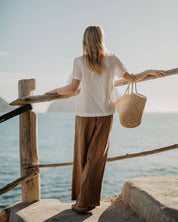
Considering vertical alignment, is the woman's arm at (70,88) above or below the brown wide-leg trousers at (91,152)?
above

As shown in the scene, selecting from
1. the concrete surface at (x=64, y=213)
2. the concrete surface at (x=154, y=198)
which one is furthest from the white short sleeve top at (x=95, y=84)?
the concrete surface at (x=64, y=213)

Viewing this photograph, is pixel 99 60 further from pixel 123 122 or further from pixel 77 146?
pixel 77 146

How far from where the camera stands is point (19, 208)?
306 centimetres

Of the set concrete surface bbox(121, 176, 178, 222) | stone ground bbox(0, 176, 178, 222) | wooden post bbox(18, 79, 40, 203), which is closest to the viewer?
concrete surface bbox(121, 176, 178, 222)

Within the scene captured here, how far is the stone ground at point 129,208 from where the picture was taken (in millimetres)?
2353

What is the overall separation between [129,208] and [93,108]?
3.70ft

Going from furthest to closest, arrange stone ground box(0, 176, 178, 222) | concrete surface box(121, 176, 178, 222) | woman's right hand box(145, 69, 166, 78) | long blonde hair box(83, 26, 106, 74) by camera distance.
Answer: woman's right hand box(145, 69, 166, 78) < long blonde hair box(83, 26, 106, 74) < stone ground box(0, 176, 178, 222) < concrete surface box(121, 176, 178, 222)

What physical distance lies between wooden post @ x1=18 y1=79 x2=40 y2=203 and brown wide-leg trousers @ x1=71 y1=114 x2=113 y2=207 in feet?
2.27

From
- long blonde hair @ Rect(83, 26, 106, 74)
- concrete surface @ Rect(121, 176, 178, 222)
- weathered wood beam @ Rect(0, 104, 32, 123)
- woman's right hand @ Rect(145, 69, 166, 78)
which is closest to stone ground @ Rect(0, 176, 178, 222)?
concrete surface @ Rect(121, 176, 178, 222)

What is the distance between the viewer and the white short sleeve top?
263cm

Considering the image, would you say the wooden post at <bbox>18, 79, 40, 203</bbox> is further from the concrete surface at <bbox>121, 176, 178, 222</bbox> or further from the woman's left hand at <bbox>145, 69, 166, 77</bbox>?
the woman's left hand at <bbox>145, 69, 166, 77</bbox>

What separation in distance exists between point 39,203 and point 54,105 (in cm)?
15275

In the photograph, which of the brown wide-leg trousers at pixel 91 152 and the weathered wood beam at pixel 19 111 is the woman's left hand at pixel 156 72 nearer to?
the brown wide-leg trousers at pixel 91 152

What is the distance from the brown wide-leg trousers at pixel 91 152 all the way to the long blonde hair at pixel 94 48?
50 centimetres
